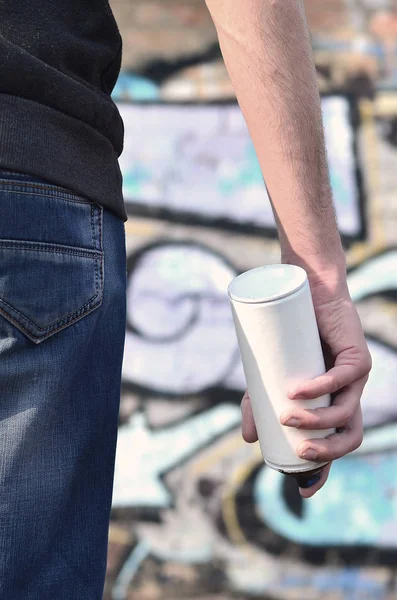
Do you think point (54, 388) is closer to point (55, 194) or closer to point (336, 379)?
point (55, 194)

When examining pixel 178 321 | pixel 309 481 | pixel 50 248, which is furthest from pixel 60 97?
pixel 178 321

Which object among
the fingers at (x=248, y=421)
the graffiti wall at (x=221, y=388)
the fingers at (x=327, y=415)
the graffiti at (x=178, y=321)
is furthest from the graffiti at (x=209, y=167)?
the fingers at (x=327, y=415)

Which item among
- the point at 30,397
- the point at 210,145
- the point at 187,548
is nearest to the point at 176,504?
the point at 187,548

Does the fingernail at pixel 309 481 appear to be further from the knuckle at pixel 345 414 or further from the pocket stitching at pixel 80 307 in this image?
the pocket stitching at pixel 80 307

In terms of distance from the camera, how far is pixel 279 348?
1.09 meters

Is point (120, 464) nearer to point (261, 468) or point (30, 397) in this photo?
point (261, 468)

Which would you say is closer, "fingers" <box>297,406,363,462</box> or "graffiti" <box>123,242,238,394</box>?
"fingers" <box>297,406,363,462</box>

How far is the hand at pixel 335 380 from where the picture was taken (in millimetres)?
1091

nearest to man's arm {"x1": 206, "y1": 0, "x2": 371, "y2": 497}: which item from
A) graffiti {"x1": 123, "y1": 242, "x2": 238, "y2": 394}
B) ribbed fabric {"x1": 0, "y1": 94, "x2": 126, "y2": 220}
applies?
ribbed fabric {"x1": 0, "y1": 94, "x2": 126, "y2": 220}

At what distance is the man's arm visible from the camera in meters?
1.06

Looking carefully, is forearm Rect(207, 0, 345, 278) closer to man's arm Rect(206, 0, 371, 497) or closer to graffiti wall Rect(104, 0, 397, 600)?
man's arm Rect(206, 0, 371, 497)

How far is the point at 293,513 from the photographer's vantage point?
138 inches

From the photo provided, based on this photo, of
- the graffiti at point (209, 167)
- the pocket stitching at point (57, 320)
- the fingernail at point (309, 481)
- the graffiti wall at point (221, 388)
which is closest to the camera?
the pocket stitching at point (57, 320)

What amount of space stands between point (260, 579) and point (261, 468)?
546 millimetres
